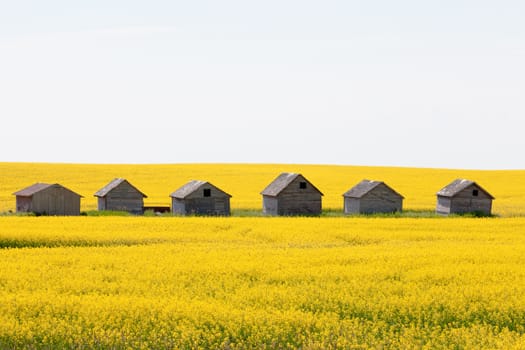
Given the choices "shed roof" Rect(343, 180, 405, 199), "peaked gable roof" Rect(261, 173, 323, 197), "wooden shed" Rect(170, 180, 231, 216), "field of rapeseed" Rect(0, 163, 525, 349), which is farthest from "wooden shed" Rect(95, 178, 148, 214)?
"field of rapeseed" Rect(0, 163, 525, 349)

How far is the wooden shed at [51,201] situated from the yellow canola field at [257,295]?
2222cm

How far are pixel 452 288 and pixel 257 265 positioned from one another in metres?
6.62

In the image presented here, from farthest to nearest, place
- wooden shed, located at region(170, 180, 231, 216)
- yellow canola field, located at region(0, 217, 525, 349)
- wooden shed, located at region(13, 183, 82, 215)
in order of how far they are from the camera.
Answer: wooden shed, located at region(170, 180, 231, 216) → wooden shed, located at region(13, 183, 82, 215) → yellow canola field, located at region(0, 217, 525, 349)

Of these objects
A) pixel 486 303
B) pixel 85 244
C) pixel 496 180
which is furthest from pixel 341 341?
pixel 496 180

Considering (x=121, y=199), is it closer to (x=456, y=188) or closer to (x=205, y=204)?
(x=205, y=204)

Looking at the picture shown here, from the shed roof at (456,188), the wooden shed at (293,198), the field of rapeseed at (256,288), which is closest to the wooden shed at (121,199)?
the wooden shed at (293,198)

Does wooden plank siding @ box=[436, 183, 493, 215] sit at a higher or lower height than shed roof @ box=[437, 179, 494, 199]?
lower

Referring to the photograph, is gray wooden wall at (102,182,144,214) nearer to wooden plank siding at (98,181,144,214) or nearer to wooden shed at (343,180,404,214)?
wooden plank siding at (98,181,144,214)

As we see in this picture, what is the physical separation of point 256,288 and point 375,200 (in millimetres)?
41786

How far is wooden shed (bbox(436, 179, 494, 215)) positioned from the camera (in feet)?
207

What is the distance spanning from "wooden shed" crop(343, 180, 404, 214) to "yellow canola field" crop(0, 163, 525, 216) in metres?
4.26

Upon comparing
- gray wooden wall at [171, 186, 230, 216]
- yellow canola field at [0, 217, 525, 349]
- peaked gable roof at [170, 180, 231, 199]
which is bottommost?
yellow canola field at [0, 217, 525, 349]

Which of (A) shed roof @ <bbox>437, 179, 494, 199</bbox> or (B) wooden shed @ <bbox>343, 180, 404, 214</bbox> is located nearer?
(B) wooden shed @ <bbox>343, 180, 404, 214</bbox>

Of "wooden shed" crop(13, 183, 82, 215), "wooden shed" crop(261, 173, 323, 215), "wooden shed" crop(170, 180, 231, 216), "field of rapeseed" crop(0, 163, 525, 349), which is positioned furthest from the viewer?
"wooden shed" crop(261, 173, 323, 215)
